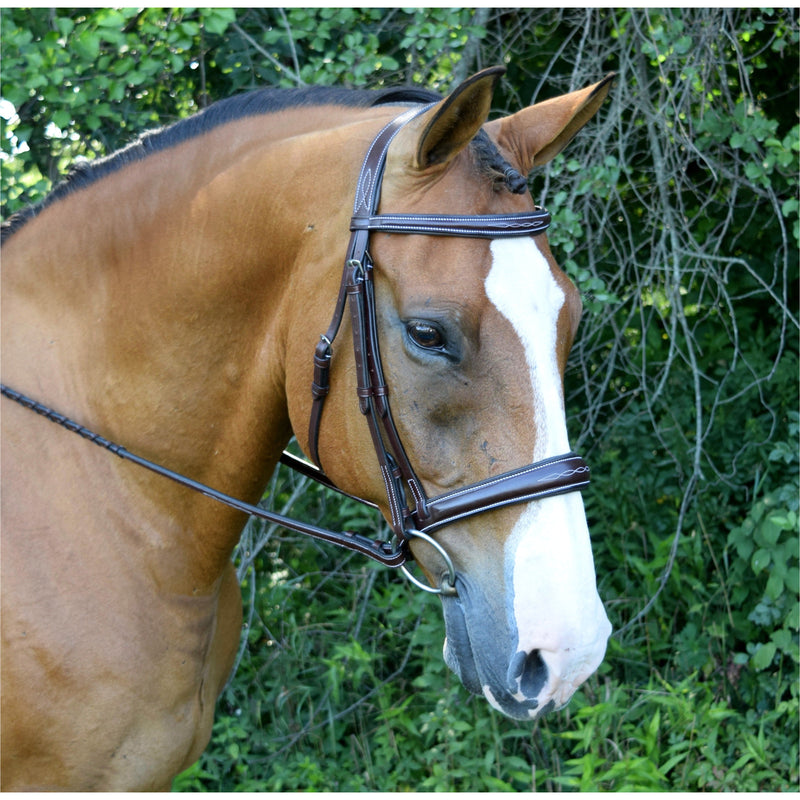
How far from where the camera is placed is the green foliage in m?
3.33

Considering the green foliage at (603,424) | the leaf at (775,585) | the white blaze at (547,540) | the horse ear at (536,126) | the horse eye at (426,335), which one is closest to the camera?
the white blaze at (547,540)

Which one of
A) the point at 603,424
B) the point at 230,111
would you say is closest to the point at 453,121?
the point at 230,111

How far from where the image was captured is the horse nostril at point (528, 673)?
154 centimetres

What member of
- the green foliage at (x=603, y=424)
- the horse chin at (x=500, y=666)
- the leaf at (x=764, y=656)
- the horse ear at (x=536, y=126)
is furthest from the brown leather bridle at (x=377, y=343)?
the leaf at (x=764, y=656)

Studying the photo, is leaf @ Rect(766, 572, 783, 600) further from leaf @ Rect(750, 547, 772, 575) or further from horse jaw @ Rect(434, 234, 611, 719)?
horse jaw @ Rect(434, 234, 611, 719)

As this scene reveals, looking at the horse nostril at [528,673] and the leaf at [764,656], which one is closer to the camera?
the horse nostril at [528,673]

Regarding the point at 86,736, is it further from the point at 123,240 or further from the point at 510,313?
the point at 510,313

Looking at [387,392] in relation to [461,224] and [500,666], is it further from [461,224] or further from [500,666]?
[500,666]

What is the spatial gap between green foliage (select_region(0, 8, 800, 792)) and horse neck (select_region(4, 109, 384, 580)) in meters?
1.38

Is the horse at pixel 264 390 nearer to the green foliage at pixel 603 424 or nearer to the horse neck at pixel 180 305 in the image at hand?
the horse neck at pixel 180 305

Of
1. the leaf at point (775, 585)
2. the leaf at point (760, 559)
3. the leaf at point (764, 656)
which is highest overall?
the leaf at point (760, 559)

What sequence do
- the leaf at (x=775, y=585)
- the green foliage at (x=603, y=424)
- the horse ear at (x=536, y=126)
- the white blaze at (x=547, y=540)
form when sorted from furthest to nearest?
the leaf at (x=775, y=585), the green foliage at (x=603, y=424), the horse ear at (x=536, y=126), the white blaze at (x=547, y=540)

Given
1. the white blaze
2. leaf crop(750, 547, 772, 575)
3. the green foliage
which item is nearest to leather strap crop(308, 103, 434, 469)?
the white blaze

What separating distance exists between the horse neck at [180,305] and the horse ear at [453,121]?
0.29 metres
